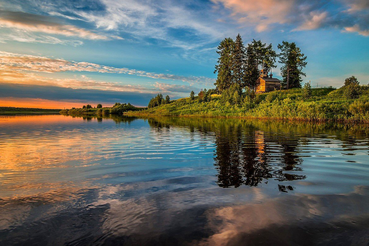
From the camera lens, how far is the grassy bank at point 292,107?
149 feet

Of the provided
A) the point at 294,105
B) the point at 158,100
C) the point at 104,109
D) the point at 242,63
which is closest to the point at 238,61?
the point at 242,63

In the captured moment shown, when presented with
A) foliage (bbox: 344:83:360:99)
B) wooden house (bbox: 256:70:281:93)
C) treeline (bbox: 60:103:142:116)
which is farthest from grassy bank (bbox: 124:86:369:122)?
treeline (bbox: 60:103:142:116)

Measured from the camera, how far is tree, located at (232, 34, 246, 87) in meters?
89.1

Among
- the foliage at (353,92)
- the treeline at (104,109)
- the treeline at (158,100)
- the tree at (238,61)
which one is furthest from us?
the treeline at (104,109)

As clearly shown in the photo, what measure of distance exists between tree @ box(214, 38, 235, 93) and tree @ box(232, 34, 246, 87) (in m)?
2.21

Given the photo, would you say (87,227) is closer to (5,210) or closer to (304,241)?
(5,210)

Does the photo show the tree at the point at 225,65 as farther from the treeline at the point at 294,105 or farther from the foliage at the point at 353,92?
the foliage at the point at 353,92

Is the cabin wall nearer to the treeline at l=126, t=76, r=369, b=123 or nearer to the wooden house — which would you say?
the wooden house

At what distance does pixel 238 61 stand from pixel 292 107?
1566 inches

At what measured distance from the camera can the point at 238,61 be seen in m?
89.1

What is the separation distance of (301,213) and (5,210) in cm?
835

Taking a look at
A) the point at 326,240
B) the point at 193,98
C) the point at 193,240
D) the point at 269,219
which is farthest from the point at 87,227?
the point at 193,98

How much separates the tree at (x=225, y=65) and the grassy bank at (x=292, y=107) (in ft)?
32.9

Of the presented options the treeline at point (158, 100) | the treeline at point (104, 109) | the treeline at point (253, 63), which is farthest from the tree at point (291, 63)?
the treeline at point (104, 109)
